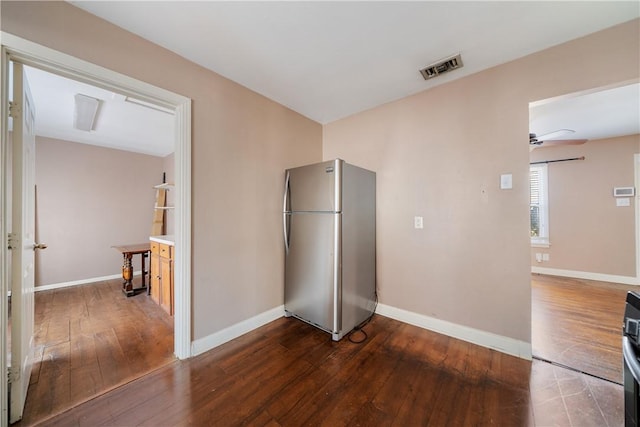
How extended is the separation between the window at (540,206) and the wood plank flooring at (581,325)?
993 millimetres

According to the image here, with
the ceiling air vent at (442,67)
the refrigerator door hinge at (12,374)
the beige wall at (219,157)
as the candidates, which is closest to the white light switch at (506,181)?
the ceiling air vent at (442,67)

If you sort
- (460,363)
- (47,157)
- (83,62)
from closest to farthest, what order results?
(83,62)
(460,363)
(47,157)

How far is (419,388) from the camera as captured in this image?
1.58 meters

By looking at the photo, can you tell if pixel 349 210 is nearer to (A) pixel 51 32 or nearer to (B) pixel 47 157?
(A) pixel 51 32

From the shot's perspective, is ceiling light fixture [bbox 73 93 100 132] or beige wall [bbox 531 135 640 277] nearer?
ceiling light fixture [bbox 73 93 100 132]

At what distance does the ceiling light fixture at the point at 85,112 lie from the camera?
2.52m

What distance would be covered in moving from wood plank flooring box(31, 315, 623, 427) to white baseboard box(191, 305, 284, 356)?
2.8 inches

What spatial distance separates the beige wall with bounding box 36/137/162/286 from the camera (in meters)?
3.70

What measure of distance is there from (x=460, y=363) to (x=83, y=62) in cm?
348

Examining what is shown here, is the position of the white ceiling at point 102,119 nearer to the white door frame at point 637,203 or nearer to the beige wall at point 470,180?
the beige wall at point 470,180

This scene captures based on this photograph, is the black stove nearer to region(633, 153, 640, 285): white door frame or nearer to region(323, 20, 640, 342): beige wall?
region(323, 20, 640, 342): beige wall

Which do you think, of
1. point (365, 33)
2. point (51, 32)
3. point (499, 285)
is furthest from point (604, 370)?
point (51, 32)

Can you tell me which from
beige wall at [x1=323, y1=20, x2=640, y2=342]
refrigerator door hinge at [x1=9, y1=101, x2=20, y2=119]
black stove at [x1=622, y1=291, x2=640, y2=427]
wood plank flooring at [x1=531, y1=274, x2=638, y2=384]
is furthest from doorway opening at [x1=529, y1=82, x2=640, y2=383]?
refrigerator door hinge at [x1=9, y1=101, x2=20, y2=119]

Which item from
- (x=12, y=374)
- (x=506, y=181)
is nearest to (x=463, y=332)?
(x=506, y=181)
